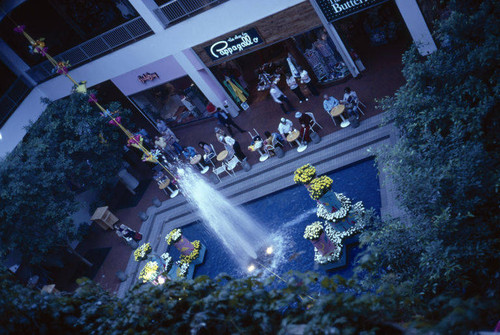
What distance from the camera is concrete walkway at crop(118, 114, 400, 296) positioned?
13.6 metres

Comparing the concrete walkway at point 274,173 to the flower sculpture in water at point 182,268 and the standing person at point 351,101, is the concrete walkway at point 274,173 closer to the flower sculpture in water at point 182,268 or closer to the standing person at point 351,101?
the standing person at point 351,101

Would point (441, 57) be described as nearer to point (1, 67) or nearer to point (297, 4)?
point (297, 4)

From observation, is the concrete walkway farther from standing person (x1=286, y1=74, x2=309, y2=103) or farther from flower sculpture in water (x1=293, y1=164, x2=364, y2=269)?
standing person (x1=286, y1=74, x2=309, y2=103)

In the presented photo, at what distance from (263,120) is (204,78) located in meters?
3.90

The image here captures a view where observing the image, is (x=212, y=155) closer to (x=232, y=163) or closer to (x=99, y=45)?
(x=232, y=163)

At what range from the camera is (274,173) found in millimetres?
15250

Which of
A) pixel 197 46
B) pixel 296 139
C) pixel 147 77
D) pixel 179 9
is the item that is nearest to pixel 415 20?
pixel 296 139

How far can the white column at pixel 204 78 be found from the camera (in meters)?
18.1

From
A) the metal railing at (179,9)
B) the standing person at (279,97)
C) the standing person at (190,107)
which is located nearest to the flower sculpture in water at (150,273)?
the standing person at (279,97)

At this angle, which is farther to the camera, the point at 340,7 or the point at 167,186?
the point at 167,186

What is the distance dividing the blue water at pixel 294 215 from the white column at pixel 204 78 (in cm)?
716

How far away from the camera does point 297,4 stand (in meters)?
14.7

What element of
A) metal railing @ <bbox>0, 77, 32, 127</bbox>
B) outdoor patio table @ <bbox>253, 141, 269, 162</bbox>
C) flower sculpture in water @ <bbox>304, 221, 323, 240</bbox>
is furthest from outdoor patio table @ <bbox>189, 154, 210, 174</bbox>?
metal railing @ <bbox>0, 77, 32, 127</bbox>

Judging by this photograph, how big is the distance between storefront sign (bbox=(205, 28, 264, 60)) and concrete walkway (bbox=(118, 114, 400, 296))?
553 cm
